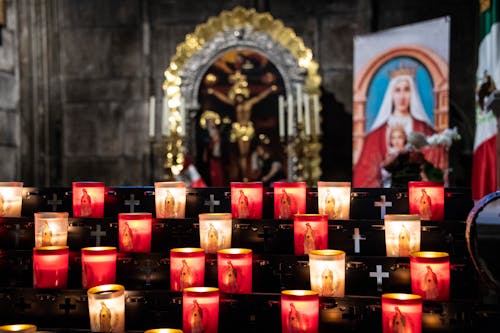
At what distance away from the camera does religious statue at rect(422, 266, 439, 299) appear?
2184 millimetres

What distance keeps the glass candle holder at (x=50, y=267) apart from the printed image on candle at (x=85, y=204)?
9.7 inches

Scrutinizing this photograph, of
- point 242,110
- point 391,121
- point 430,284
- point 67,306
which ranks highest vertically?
point 242,110

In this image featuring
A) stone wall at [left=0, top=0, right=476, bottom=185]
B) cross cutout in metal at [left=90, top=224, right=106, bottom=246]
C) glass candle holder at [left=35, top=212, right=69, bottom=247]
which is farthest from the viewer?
stone wall at [left=0, top=0, right=476, bottom=185]

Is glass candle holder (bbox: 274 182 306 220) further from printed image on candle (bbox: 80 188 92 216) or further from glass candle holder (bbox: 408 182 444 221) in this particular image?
printed image on candle (bbox: 80 188 92 216)

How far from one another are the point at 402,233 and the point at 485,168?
83.0 inches

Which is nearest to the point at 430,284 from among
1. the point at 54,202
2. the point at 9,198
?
the point at 54,202

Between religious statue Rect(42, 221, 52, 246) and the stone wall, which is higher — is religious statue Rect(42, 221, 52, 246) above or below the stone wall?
below

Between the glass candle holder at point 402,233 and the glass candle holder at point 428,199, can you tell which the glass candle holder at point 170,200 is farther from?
the glass candle holder at point 428,199

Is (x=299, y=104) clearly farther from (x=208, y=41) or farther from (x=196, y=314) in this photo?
(x=196, y=314)

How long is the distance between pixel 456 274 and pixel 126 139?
403cm

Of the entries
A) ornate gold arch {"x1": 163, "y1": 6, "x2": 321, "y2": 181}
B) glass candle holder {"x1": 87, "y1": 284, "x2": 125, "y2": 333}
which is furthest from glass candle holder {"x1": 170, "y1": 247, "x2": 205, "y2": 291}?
ornate gold arch {"x1": 163, "y1": 6, "x2": 321, "y2": 181}

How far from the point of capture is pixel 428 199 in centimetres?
244

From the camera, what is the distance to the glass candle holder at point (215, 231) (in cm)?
238

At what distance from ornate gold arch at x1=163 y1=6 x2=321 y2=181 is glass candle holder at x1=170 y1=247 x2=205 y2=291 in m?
2.98
